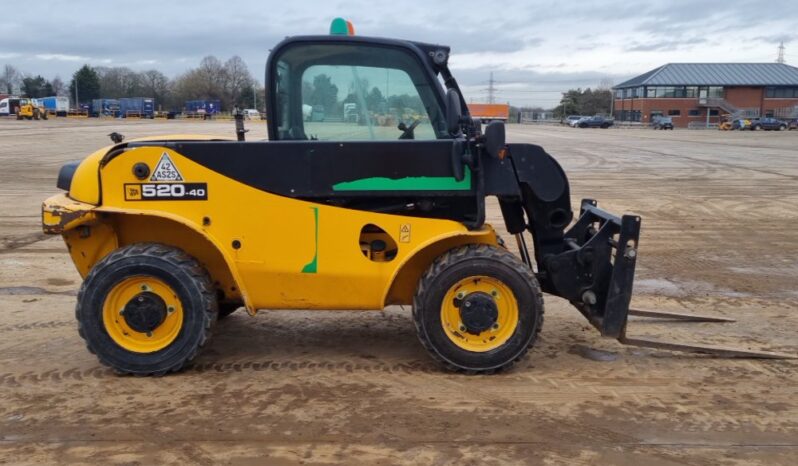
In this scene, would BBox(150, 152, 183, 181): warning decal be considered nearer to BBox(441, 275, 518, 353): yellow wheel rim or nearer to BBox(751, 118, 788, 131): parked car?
BBox(441, 275, 518, 353): yellow wheel rim

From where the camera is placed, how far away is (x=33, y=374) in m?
4.69

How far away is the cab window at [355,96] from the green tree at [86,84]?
119291 mm

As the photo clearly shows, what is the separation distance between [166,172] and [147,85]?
119636 millimetres

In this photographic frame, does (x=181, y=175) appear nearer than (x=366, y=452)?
No

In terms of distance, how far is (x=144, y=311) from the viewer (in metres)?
4.61

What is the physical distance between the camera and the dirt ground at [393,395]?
3711mm

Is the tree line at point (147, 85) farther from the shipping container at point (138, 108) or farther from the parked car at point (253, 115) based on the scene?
the parked car at point (253, 115)

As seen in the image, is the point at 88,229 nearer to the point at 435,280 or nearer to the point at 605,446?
the point at 435,280

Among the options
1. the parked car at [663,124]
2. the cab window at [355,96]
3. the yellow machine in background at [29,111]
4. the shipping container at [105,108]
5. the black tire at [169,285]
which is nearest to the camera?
the black tire at [169,285]

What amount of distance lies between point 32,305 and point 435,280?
13.1ft

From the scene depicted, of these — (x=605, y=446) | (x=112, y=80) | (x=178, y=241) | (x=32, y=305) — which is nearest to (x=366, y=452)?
(x=605, y=446)

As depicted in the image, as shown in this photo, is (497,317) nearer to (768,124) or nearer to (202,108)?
(768,124)

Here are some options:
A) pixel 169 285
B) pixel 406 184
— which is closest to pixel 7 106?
pixel 169 285

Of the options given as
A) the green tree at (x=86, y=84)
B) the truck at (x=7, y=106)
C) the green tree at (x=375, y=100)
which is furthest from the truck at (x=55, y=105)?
the green tree at (x=375, y=100)
